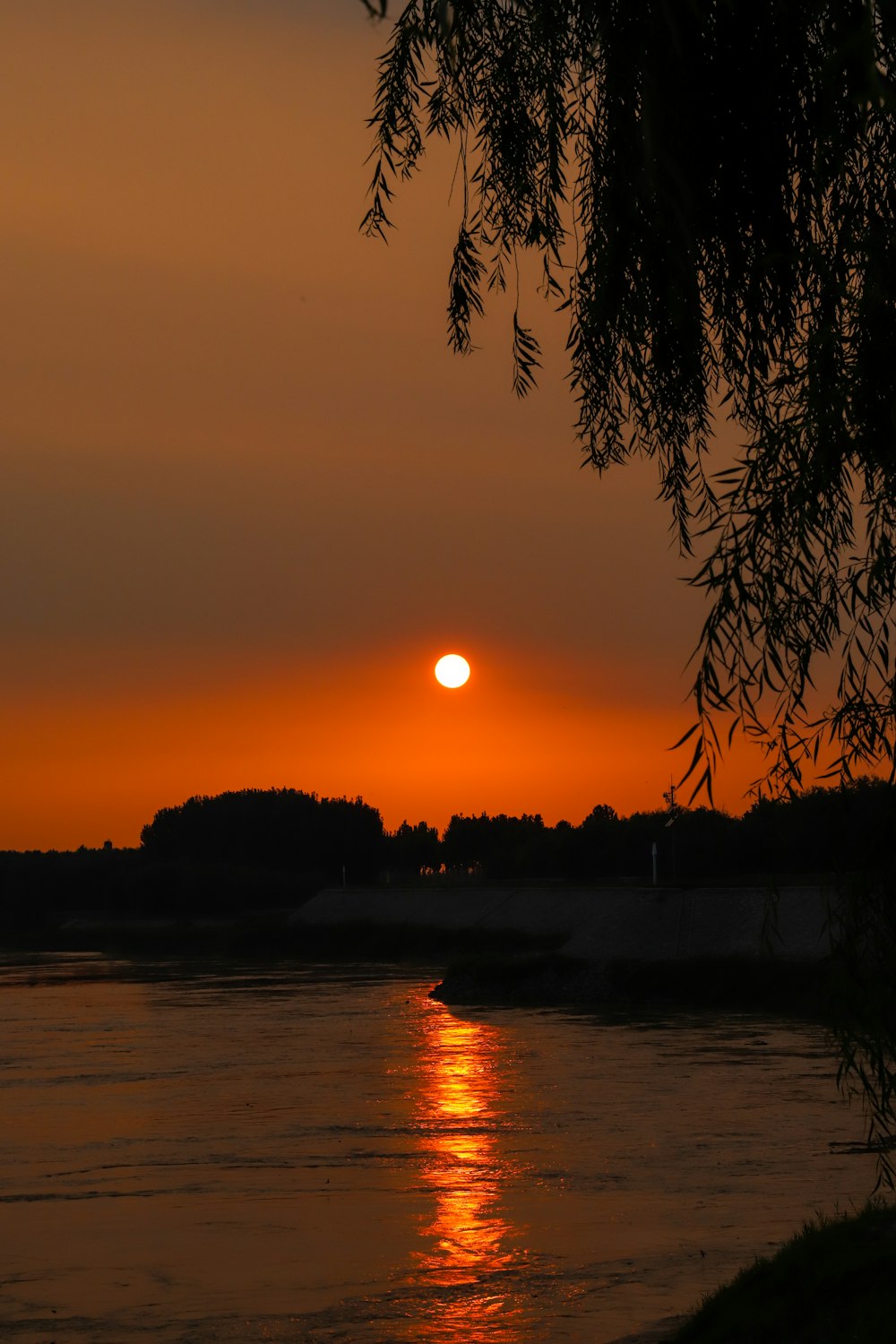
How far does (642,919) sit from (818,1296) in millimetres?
63243

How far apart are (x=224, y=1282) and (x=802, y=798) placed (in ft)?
46.1

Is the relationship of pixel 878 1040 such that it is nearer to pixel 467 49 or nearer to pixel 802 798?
pixel 802 798

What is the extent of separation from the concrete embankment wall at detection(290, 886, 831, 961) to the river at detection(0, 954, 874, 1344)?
11.3 metres

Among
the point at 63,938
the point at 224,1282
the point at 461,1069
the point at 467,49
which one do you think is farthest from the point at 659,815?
the point at 467,49

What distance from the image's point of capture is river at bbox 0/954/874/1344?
1786 centimetres

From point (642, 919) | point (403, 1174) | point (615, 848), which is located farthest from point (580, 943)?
point (615, 848)

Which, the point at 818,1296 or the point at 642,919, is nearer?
the point at 818,1296

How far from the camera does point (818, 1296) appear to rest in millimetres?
11344

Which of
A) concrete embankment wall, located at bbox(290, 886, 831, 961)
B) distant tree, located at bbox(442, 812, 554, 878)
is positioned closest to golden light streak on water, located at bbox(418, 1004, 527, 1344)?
concrete embankment wall, located at bbox(290, 886, 831, 961)

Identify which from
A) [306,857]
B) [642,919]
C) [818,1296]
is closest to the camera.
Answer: [818,1296]

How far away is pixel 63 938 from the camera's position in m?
140

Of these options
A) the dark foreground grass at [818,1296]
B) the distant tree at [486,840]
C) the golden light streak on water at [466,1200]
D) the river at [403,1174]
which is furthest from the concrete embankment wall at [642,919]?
the distant tree at [486,840]

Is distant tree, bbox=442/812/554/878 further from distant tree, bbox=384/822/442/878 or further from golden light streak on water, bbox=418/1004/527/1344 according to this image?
golden light streak on water, bbox=418/1004/527/1344

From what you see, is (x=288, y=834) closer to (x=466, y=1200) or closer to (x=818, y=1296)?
(x=466, y=1200)
